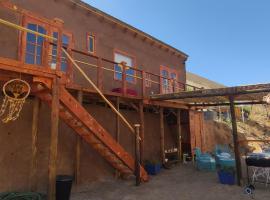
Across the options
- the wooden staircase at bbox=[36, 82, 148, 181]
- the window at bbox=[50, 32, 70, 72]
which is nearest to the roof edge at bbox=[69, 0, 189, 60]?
the window at bbox=[50, 32, 70, 72]

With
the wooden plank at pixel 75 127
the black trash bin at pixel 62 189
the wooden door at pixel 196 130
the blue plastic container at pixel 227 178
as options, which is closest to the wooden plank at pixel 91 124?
the wooden plank at pixel 75 127

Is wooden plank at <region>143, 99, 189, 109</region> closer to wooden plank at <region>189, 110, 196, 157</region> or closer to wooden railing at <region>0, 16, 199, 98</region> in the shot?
wooden railing at <region>0, 16, 199, 98</region>

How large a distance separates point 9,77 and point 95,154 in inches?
184

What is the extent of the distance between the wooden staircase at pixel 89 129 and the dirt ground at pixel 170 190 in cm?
79

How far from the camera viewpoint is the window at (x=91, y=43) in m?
11.2

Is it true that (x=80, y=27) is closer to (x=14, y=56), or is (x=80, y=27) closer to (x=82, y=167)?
(x=14, y=56)

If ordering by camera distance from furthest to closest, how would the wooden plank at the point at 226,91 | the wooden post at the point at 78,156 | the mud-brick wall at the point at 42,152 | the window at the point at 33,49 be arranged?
the window at the point at 33,49 < the wooden post at the point at 78,156 < the wooden plank at the point at 226,91 < the mud-brick wall at the point at 42,152

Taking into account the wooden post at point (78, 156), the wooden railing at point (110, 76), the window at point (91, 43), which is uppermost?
the window at point (91, 43)

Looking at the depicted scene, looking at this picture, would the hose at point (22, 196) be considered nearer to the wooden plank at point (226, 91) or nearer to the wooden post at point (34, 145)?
the wooden post at point (34, 145)

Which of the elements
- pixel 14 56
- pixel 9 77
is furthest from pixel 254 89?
pixel 14 56

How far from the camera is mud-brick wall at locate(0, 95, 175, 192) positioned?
7.25 m

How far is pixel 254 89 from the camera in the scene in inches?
325

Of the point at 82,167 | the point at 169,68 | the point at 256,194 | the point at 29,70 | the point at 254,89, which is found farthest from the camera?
the point at 169,68

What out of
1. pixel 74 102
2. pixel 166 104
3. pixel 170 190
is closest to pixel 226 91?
pixel 166 104
